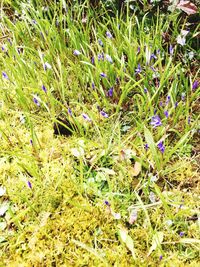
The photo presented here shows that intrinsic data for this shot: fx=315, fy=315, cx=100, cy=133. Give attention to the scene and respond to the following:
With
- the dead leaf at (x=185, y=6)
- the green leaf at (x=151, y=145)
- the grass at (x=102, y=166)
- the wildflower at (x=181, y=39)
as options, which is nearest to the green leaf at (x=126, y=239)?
the grass at (x=102, y=166)

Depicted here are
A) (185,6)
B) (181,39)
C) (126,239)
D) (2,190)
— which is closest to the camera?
(126,239)

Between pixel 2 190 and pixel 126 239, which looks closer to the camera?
pixel 126 239

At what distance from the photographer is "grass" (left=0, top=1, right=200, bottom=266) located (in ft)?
5.75

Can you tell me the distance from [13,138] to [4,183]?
38 centimetres

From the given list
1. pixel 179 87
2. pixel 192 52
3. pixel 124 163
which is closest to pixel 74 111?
pixel 124 163

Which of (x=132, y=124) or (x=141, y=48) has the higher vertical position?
(x=141, y=48)

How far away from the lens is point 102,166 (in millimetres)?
2057

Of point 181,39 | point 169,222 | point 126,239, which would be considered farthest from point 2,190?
point 181,39

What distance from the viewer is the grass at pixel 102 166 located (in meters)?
1.75

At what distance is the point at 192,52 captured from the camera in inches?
95.3

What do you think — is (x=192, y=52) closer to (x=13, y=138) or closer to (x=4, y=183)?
(x=13, y=138)

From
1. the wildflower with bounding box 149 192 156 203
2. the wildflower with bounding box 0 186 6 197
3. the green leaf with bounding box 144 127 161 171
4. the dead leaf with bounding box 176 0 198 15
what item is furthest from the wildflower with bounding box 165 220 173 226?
the dead leaf with bounding box 176 0 198 15

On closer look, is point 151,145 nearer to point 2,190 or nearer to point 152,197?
point 152,197

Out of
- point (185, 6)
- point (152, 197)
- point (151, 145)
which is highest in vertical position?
point (185, 6)
